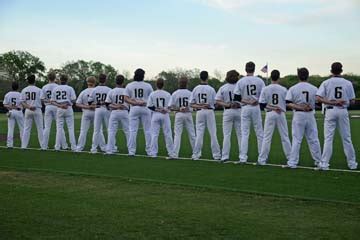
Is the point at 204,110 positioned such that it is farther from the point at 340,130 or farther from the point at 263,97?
the point at 340,130

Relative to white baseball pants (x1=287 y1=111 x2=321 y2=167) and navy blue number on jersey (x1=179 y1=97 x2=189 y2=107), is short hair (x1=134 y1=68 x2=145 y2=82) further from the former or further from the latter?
white baseball pants (x1=287 y1=111 x2=321 y2=167)

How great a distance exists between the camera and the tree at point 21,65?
117 m

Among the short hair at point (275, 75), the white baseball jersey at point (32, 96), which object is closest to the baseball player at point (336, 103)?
the short hair at point (275, 75)

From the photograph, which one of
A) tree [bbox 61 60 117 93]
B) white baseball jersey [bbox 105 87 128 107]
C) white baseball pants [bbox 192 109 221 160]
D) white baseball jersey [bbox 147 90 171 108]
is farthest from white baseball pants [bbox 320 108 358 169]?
tree [bbox 61 60 117 93]

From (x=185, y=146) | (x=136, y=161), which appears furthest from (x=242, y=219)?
(x=185, y=146)

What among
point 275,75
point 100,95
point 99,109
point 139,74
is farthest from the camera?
point 99,109

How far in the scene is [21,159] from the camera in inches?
596

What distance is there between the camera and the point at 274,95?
13.2 m

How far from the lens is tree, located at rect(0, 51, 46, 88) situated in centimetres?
11739

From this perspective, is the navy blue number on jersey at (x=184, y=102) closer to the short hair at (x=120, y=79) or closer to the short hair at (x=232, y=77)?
the short hair at (x=232, y=77)

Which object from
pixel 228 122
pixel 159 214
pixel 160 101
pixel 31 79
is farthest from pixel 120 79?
pixel 159 214

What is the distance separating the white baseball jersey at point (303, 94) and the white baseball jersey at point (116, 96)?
5.58 m

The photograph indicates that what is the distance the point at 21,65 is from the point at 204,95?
111520 mm

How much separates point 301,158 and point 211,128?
2709 millimetres
